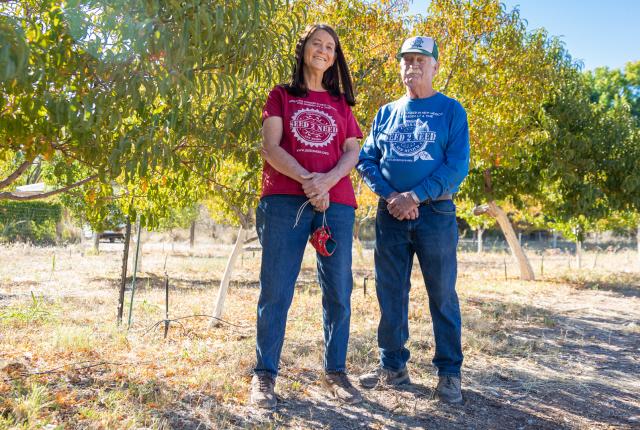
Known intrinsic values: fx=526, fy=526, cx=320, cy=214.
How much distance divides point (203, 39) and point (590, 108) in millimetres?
10464

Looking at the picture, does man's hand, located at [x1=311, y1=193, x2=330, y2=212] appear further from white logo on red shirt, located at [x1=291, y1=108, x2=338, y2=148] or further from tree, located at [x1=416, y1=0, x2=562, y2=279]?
tree, located at [x1=416, y1=0, x2=562, y2=279]

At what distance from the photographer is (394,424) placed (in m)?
2.65

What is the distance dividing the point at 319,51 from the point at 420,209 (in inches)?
42.5

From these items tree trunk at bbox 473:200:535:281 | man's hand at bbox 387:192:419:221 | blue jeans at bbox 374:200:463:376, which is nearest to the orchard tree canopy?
man's hand at bbox 387:192:419:221

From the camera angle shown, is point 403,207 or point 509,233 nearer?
point 403,207

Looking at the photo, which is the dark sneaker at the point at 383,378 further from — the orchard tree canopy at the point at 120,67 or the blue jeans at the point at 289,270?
the orchard tree canopy at the point at 120,67

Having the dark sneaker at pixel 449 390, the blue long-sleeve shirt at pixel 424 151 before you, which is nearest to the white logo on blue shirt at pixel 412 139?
the blue long-sleeve shirt at pixel 424 151

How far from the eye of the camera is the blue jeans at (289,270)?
9.30ft

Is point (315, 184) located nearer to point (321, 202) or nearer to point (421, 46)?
point (321, 202)

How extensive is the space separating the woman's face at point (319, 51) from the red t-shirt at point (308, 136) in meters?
0.16

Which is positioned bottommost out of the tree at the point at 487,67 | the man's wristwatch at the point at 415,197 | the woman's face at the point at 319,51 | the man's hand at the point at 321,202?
the man's hand at the point at 321,202

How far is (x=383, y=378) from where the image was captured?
10.7 ft

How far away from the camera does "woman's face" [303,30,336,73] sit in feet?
9.77

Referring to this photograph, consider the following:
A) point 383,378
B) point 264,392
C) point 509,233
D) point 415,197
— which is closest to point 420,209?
point 415,197
